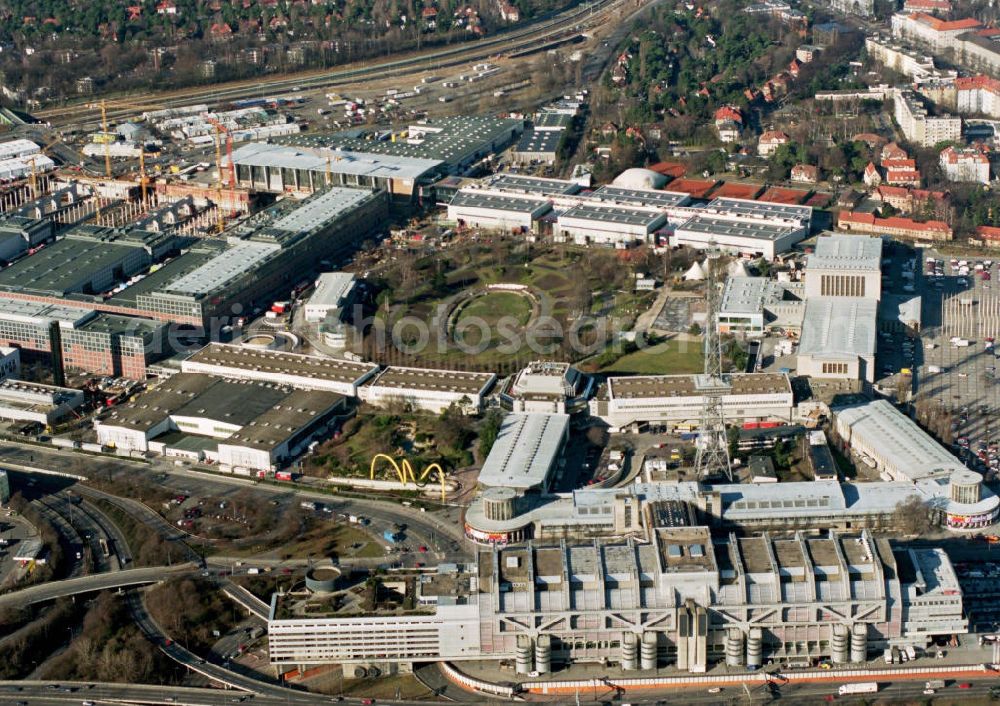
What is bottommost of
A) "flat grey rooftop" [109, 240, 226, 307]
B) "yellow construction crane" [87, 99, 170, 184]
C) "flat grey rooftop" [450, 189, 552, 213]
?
"flat grey rooftop" [109, 240, 226, 307]

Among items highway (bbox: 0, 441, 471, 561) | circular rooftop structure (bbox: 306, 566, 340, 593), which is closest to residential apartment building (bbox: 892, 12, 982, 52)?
highway (bbox: 0, 441, 471, 561)

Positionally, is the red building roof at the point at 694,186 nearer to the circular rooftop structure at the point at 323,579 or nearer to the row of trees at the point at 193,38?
the row of trees at the point at 193,38

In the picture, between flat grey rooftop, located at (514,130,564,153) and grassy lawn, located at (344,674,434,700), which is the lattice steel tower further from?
flat grey rooftop, located at (514,130,564,153)

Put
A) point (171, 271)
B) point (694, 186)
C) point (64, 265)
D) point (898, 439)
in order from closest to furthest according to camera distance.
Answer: point (898, 439) → point (171, 271) → point (64, 265) → point (694, 186)

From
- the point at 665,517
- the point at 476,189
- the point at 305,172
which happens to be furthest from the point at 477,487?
the point at 305,172

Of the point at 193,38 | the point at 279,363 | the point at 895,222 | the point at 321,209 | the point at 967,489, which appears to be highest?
the point at 193,38

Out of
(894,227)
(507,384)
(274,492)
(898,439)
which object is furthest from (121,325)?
(894,227)

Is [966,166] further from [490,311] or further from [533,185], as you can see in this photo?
[490,311]
